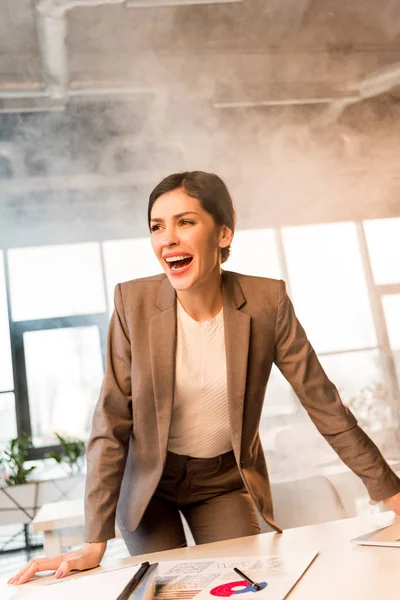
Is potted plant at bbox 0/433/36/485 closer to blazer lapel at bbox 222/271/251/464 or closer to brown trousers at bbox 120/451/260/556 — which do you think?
brown trousers at bbox 120/451/260/556

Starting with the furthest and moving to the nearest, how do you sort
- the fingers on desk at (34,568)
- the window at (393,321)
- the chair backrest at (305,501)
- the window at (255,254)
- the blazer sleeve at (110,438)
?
the window at (393,321) < the window at (255,254) < the chair backrest at (305,501) < the blazer sleeve at (110,438) < the fingers on desk at (34,568)

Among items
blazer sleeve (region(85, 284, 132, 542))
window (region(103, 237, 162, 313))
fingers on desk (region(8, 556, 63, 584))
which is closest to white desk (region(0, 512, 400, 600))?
fingers on desk (region(8, 556, 63, 584))

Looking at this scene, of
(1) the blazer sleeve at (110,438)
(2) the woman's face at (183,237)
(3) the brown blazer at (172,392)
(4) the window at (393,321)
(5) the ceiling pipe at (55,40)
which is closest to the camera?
(1) the blazer sleeve at (110,438)

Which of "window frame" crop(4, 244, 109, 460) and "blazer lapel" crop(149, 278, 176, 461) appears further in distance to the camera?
"window frame" crop(4, 244, 109, 460)

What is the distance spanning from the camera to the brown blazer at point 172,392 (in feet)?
4.43

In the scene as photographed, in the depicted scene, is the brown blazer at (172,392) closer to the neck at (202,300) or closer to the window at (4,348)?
the neck at (202,300)

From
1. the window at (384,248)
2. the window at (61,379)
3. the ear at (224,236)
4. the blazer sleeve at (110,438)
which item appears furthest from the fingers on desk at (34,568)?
Answer: the window at (384,248)

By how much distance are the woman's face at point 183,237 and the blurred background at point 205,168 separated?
Answer: 130cm

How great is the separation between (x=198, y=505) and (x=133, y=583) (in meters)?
0.67

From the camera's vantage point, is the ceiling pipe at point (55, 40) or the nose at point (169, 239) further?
the ceiling pipe at point (55, 40)

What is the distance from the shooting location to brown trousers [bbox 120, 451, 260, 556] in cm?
145

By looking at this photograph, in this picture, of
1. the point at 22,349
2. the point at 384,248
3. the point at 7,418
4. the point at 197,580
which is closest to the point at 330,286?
the point at 384,248

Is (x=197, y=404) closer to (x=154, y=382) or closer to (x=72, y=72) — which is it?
(x=154, y=382)

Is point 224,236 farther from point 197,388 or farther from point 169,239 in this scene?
point 197,388
